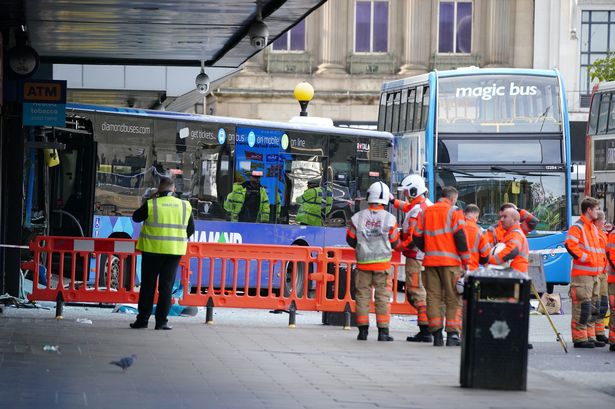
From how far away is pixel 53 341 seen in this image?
49.6 feet

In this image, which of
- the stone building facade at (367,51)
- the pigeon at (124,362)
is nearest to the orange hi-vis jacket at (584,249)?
the pigeon at (124,362)

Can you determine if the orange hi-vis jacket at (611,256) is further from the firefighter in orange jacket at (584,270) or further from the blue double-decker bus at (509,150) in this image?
the blue double-decker bus at (509,150)

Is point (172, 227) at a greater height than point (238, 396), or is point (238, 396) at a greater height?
point (172, 227)

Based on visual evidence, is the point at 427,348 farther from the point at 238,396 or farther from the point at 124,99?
the point at 124,99

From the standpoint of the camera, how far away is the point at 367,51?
192ft

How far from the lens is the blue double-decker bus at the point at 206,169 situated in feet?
76.1

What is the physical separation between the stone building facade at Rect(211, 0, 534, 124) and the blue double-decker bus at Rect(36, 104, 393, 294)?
28.0m

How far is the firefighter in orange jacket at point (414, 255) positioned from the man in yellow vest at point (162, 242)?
97.9 inches

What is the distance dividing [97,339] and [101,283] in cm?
478

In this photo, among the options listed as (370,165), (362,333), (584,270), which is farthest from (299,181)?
(584,270)

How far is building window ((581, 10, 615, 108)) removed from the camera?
58.6m

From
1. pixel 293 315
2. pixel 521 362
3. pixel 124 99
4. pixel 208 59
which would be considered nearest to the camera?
pixel 521 362

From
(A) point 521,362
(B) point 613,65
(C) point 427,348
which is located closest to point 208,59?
(C) point 427,348

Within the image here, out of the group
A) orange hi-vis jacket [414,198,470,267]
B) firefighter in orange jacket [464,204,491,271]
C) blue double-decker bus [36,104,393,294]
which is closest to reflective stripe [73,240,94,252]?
blue double-decker bus [36,104,393,294]
